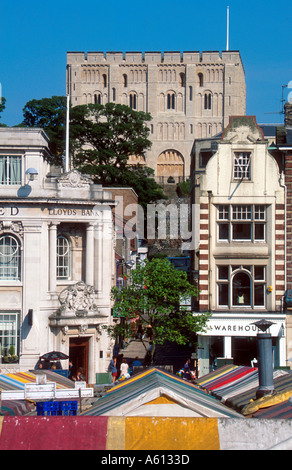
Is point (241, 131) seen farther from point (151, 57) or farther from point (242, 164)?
point (151, 57)

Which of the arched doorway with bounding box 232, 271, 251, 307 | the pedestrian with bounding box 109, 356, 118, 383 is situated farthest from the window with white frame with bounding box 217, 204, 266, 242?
the pedestrian with bounding box 109, 356, 118, 383

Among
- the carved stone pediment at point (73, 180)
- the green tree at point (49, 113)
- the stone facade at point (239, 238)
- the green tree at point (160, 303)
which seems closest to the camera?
the green tree at point (160, 303)

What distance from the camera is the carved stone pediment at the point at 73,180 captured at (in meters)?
37.3

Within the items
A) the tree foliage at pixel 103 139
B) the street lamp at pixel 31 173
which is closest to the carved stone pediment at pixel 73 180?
the street lamp at pixel 31 173

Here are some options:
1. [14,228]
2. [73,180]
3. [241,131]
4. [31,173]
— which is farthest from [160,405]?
[73,180]

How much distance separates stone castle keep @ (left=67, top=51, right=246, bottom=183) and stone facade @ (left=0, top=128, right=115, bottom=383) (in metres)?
130

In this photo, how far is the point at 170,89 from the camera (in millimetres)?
170500

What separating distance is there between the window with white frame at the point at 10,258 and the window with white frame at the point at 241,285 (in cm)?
876

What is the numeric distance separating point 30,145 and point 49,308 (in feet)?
23.5

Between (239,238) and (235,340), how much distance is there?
14.6 feet

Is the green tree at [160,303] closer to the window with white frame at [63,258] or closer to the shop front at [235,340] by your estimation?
the shop front at [235,340]

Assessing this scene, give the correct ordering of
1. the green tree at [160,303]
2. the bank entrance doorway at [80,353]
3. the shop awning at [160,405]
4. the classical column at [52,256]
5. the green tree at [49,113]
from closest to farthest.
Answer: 1. the shop awning at [160,405]
2. the green tree at [160,303]
3. the classical column at [52,256]
4. the bank entrance doorway at [80,353]
5. the green tree at [49,113]
